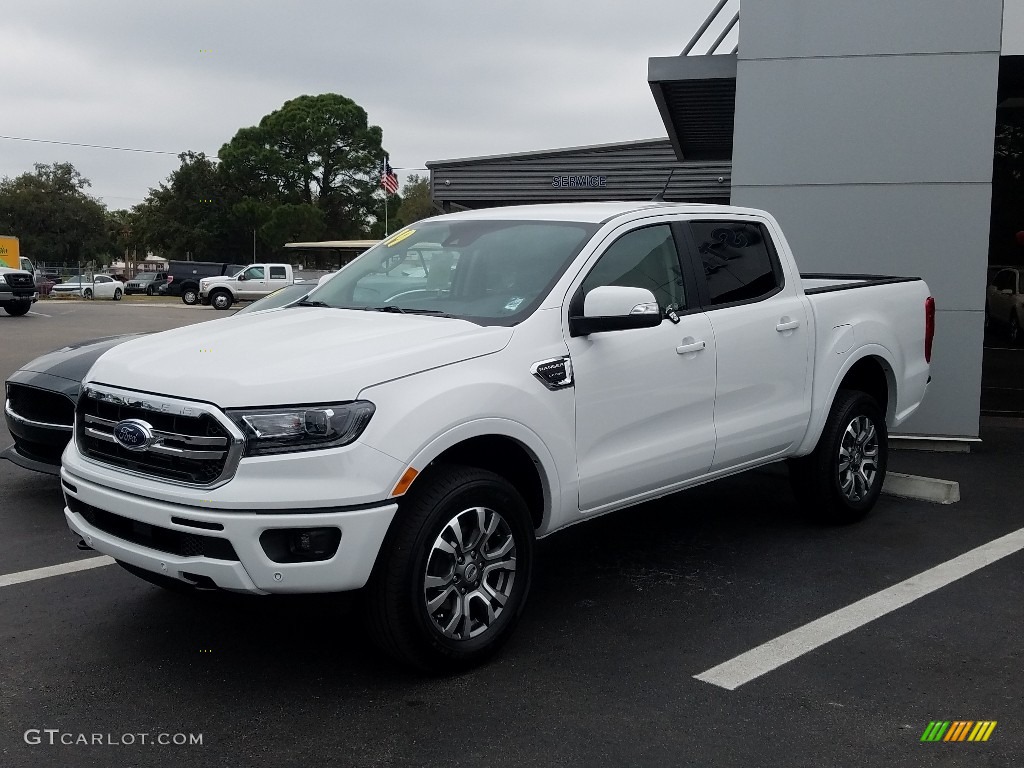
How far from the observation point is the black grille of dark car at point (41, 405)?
609cm

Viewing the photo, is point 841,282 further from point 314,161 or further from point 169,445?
point 314,161

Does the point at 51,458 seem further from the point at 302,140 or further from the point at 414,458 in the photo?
the point at 302,140

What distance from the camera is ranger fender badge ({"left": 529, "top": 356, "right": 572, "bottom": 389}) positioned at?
4.16 m

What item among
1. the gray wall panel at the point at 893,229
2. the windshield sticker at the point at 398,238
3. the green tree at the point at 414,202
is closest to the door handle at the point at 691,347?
the windshield sticker at the point at 398,238

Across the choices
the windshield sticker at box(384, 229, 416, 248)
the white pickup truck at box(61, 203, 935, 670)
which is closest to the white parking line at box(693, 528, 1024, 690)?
the white pickup truck at box(61, 203, 935, 670)

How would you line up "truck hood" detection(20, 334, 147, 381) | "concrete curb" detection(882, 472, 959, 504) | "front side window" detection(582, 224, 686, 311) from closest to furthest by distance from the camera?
"front side window" detection(582, 224, 686, 311), "truck hood" detection(20, 334, 147, 381), "concrete curb" detection(882, 472, 959, 504)

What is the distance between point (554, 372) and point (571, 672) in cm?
117

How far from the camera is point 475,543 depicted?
392cm

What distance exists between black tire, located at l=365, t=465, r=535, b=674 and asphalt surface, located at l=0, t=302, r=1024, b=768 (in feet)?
0.48

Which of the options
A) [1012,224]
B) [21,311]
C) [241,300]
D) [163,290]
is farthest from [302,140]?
[1012,224]

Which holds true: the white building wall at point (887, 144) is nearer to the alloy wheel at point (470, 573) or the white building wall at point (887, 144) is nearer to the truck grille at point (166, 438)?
the alloy wheel at point (470, 573)

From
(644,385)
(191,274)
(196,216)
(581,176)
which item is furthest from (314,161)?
(644,385)

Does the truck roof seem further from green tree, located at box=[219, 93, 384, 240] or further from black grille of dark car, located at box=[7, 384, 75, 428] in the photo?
green tree, located at box=[219, 93, 384, 240]

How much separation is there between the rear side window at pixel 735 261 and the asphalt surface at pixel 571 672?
55.7 inches
